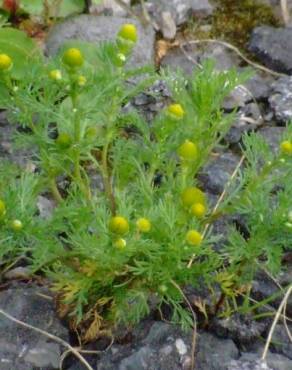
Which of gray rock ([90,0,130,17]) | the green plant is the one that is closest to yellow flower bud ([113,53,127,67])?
the green plant

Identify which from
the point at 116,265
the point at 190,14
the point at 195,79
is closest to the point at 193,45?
the point at 190,14

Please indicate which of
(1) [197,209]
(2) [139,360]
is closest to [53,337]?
(2) [139,360]

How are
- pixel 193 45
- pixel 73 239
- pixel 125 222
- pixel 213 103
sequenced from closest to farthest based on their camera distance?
1. pixel 125 222
2. pixel 73 239
3. pixel 213 103
4. pixel 193 45

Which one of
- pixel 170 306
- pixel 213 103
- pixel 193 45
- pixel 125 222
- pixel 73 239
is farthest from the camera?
pixel 193 45

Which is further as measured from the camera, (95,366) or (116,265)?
(95,366)

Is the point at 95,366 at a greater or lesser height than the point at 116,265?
lesser

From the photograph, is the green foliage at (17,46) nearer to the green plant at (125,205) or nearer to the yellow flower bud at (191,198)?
the green plant at (125,205)

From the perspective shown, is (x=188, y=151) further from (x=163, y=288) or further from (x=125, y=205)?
(x=163, y=288)

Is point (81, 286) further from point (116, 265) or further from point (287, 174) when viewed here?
point (287, 174)

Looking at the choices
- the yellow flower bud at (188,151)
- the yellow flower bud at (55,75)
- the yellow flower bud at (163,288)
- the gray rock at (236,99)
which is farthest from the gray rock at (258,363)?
the gray rock at (236,99)
